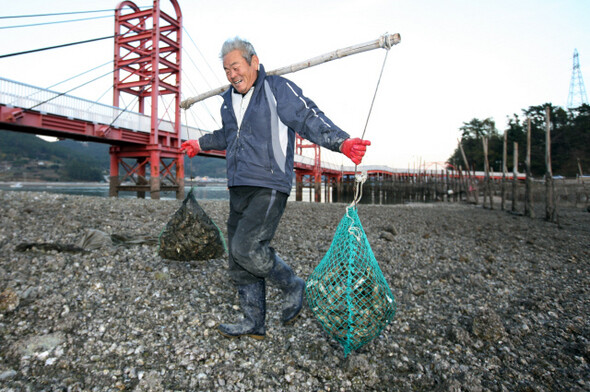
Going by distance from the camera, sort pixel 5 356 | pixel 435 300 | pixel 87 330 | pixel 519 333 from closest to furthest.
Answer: pixel 5 356 < pixel 87 330 < pixel 519 333 < pixel 435 300

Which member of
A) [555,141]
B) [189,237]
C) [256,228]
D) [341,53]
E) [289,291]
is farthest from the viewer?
[555,141]

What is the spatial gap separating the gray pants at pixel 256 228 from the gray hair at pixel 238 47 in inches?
38.1

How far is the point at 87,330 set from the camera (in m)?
2.46

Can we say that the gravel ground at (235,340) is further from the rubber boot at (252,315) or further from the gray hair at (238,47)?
the gray hair at (238,47)

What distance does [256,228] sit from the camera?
2305mm

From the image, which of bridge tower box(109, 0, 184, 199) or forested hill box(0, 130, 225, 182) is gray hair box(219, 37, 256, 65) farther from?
forested hill box(0, 130, 225, 182)

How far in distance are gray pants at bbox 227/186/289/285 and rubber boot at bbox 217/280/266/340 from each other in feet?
0.43

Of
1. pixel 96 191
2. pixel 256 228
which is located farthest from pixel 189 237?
pixel 96 191

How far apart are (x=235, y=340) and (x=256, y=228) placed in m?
0.88

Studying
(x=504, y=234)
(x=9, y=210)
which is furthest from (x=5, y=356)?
(x=504, y=234)

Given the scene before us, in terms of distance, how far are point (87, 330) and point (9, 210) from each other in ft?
17.0

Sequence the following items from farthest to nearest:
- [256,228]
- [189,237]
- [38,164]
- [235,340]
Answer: [38,164]
[189,237]
[235,340]
[256,228]

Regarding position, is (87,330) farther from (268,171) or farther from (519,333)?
(519,333)

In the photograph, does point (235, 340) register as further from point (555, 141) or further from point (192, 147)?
point (555, 141)
